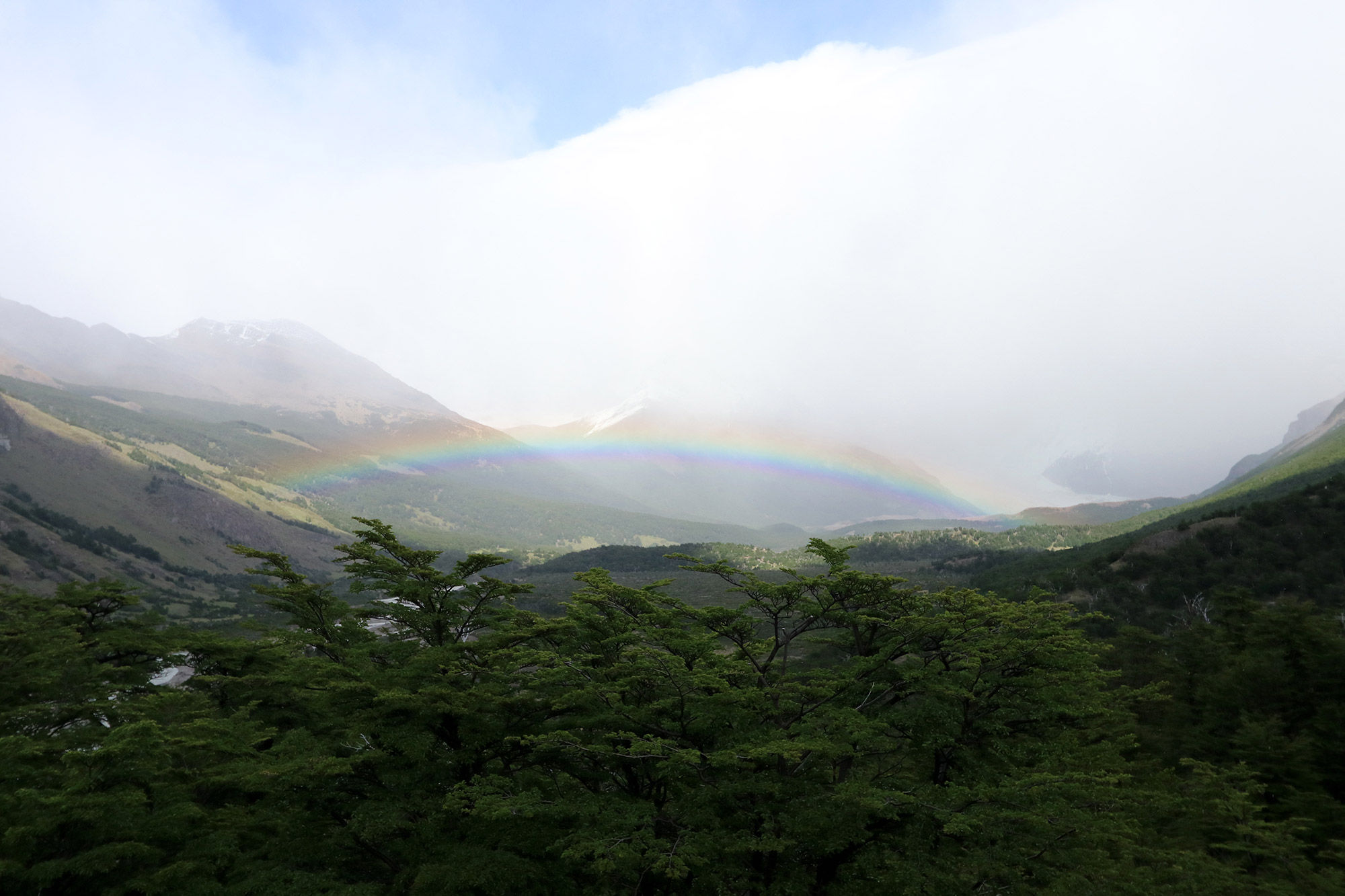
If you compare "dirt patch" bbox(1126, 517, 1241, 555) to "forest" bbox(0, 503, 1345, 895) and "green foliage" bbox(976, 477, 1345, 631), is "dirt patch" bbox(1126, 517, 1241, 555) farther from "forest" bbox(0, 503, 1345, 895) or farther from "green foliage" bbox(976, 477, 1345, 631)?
"forest" bbox(0, 503, 1345, 895)

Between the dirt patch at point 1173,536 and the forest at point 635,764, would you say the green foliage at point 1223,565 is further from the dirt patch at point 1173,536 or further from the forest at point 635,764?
the forest at point 635,764

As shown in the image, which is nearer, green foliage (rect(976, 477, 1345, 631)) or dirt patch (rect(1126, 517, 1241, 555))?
green foliage (rect(976, 477, 1345, 631))

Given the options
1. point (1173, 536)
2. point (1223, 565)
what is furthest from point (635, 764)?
point (1173, 536)

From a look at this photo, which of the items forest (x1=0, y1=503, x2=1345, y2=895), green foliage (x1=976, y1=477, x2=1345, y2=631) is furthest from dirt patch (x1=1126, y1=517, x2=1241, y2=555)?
forest (x1=0, y1=503, x2=1345, y2=895)

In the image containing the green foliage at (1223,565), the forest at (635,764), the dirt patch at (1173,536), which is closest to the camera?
the forest at (635,764)

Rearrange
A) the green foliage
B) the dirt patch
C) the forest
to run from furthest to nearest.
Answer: the dirt patch, the green foliage, the forest

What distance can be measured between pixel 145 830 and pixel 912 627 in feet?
68.1

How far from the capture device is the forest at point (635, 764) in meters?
14.7

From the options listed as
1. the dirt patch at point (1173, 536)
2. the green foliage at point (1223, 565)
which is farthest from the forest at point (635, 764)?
the dirt patch at point (1173, 536)

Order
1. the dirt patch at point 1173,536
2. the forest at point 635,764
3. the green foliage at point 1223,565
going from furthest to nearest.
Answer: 1. the dirt patch at point 1173,536
2. the green foliage at point 1223,565
3. the forest at point 635,764

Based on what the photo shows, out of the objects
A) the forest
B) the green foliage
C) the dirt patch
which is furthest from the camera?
the dirt patch

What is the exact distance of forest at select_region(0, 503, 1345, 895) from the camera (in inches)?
579

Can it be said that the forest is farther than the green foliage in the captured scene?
No

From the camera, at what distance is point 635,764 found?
717 inches
